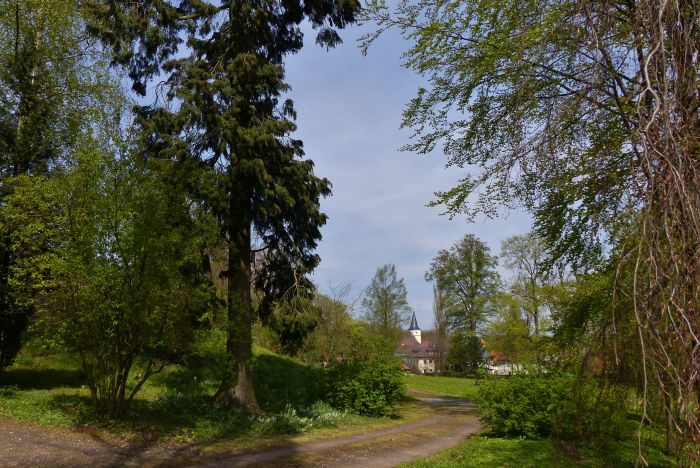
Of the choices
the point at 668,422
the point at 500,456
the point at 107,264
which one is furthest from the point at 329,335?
the point at 668,422

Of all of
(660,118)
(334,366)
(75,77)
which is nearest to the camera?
(660,118)

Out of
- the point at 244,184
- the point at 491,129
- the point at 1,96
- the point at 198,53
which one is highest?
the point at 198,53

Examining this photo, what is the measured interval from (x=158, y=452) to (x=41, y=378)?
8.67 metres

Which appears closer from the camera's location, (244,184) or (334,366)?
(244,184)

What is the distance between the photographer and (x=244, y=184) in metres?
13.7

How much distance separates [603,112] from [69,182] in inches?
391

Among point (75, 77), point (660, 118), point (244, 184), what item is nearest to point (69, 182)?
point (244, 184)

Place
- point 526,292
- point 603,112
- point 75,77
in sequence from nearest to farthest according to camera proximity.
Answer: point 603,112
point 75,77
point 526,292

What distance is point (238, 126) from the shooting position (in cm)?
1309

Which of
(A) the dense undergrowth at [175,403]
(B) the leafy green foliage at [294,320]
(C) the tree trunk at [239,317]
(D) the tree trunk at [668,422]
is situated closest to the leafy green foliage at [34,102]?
(A) the dense undergrowth at [175,403]

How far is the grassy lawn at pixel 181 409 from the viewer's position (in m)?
10.9

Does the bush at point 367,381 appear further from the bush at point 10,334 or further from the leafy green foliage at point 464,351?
the leafy green foliage at point 464,351

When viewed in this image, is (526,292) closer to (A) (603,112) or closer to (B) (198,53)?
(B) (198,53)

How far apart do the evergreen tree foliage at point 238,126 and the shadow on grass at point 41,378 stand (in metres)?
5.07
